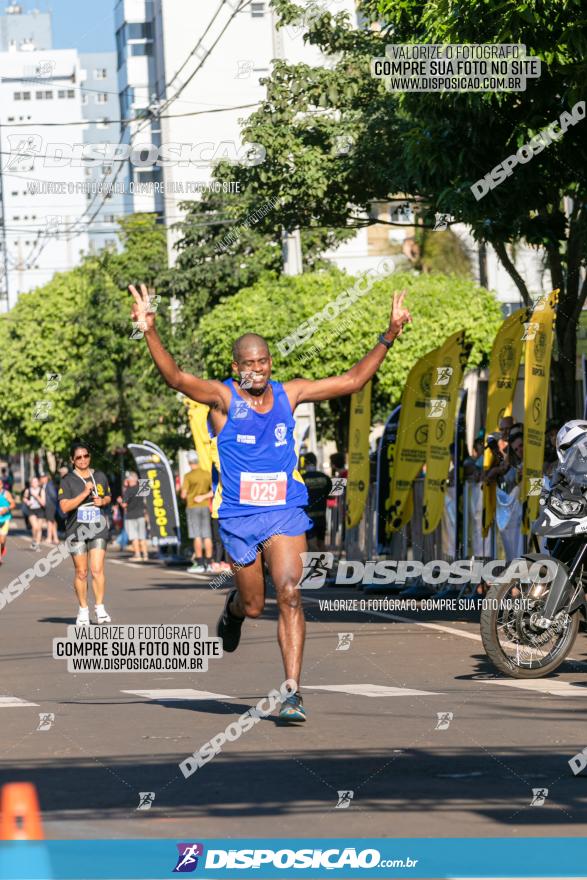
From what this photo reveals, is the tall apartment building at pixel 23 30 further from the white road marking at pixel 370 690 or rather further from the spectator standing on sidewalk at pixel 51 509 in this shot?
the white road marking at pixel 370 690

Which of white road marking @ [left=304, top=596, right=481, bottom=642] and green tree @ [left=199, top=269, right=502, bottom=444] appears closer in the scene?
white road marking @ [left=304, top=596, right=481, bottom=642]

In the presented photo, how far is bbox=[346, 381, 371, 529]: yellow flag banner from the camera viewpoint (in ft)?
71.7

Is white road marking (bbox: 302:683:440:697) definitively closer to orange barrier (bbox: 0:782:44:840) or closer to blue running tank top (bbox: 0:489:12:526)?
orange barrier (bbox: 0:782:44:840)

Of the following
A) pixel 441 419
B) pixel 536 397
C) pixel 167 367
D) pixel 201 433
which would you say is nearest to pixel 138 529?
pixel 201 433

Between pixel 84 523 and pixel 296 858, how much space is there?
10.4 meters

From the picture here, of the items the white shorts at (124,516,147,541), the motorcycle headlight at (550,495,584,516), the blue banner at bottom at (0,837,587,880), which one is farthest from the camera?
the white shorts at (124,516,147,541)

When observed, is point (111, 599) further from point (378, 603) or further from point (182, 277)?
point (182, 277)

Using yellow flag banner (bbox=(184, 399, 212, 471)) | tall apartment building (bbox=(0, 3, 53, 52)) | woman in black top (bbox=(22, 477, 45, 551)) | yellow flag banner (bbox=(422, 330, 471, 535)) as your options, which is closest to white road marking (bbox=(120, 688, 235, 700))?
yellow flag banner (bbox=(422, 330, 471, 535))

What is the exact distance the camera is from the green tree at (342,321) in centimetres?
3366

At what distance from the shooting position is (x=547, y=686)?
36.3 ft

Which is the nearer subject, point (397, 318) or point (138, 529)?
point (397, 318)

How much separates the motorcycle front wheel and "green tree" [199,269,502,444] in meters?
20.2

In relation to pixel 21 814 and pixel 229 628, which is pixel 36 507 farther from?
pixel 21 814

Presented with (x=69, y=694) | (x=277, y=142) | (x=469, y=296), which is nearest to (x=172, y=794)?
(x=69, y=694)
